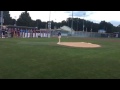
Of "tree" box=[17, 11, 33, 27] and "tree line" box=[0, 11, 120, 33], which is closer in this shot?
"tree" box=[17, 11, 33, 27]

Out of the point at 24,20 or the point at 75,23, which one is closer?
the point at 24,20

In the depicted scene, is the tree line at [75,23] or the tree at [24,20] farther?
the tree line at [75,23]

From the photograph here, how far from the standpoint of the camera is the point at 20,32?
5059 cm
